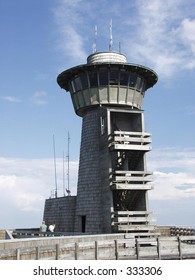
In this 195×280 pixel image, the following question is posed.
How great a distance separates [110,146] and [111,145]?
0.22m

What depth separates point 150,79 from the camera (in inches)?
1649

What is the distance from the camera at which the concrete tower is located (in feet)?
113

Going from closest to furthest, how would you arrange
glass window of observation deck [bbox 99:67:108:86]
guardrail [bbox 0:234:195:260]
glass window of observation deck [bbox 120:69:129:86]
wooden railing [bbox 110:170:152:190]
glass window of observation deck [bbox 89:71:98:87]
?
guardrail [bbox 0:234:195:260] → wooden railing [bbox 110:170:152:190] → glass window of observation deck [bbox 99:67:108:86] → glass window of observation deck [bbox 120:69:129:86] → glass window of observation deck [bbox 89:71:98:87]

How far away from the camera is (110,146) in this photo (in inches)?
1369

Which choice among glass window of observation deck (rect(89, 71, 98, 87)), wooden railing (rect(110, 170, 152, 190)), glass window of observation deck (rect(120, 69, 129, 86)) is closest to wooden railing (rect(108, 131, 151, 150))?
wooden railing (rect(110, 170, 152, 190))

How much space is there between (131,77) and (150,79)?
3935 millimetres

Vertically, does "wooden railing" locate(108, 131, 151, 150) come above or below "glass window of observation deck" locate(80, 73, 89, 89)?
below

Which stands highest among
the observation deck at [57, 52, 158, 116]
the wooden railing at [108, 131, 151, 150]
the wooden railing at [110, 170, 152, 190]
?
the observation deck at [57, 52, 158, 116]

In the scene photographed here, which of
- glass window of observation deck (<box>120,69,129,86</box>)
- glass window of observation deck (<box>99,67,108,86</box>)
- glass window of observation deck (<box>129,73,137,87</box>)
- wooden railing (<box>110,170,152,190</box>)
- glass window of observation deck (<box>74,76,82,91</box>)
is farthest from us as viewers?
glass window of observation deck (<box>74,76,82,91</box>)

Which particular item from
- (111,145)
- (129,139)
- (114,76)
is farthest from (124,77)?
(111,145)

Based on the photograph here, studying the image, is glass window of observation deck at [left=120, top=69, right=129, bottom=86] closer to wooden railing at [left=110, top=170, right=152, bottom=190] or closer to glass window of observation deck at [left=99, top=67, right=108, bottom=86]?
glass window of observation deck at [left=99, top=67, right=108, bottom=86]

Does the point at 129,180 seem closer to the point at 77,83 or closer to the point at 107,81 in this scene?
the point at 107,81
